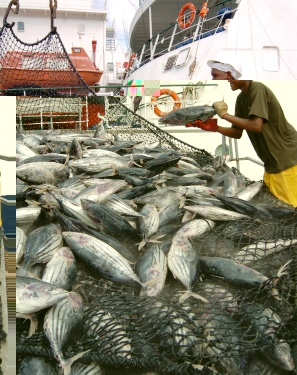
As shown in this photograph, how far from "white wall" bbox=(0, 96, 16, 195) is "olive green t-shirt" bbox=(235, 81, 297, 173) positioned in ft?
4.70

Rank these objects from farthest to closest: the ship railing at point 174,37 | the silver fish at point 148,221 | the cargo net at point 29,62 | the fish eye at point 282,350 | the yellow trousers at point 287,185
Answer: the yellow trousers at point 287,185 → the silver fish at point 148,221 → the ship railing at point 174,37 → the fish eye at point 282,350 → the cargo net at point 29,62

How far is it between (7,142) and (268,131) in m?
1.88

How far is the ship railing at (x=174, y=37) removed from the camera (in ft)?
5.02

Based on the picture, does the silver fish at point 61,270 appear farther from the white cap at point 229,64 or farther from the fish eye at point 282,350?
the white cap at point 229,64

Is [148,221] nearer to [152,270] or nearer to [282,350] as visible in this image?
[152,270]

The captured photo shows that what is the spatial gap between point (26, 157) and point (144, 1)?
4.35 feet

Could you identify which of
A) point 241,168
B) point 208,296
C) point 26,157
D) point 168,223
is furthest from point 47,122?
point 241,168

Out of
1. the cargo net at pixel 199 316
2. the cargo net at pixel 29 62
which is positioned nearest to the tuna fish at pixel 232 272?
the cargo net at pixel 199 316

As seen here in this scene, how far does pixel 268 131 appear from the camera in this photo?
2439 mm

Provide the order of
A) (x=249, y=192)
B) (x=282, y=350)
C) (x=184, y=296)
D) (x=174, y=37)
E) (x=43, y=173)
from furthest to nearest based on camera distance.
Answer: (x=249, y=192), (x=43, y=173), (x=174, y=37), (x=184, y=296), (x=282, y=350)

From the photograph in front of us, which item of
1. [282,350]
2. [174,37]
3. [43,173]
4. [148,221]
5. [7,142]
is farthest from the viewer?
[43,173]

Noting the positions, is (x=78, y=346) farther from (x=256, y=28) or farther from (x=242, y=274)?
(x=256, y=28)

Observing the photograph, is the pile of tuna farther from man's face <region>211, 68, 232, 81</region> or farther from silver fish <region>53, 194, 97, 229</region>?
man's face <region>211, 68, 232, 81</region>

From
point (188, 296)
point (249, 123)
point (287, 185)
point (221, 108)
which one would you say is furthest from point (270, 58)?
point (287, 185)
